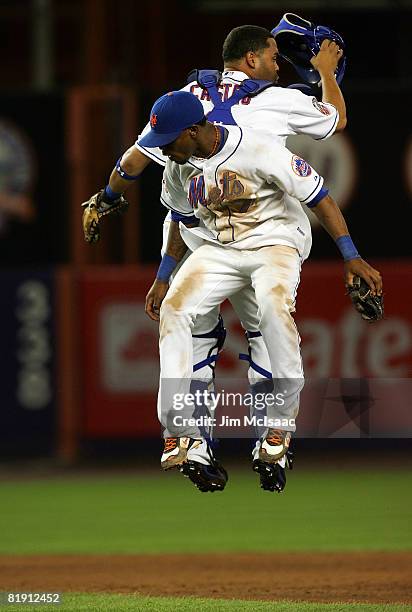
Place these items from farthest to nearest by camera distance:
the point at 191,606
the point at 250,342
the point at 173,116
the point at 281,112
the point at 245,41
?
the point at 191,606, the point at 250,342, the point at 245,41, the point at 281,112, the point at 173,116

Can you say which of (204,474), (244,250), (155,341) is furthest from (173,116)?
(155,341)

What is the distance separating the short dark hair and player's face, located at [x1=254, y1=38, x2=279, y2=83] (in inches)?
0.9

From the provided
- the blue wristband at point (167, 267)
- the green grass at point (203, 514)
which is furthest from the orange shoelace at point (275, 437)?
the green grass at point (203, 514)

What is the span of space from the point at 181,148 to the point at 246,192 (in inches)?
14.3

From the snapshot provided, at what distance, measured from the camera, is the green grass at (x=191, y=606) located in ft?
25.0

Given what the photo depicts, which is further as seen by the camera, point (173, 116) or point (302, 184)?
point (302, 184)

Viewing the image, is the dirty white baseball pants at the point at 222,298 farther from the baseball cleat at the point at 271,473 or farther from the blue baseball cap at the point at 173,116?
the blue baseball cap at the point at 173,116

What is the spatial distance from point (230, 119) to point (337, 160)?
8.51 m

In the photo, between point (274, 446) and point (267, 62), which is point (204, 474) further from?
point (267, 62)

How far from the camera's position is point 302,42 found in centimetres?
661

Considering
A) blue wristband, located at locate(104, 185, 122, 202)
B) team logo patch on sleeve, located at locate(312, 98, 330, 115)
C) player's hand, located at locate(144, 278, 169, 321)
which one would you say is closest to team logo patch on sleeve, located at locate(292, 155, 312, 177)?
team logo patch on sleeve, located at locate(312, 98, 330, 115)

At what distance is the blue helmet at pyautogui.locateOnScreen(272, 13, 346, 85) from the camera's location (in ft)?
21.5

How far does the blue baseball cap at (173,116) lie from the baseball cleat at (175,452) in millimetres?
1277

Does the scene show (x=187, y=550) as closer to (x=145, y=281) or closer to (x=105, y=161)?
(x=145, y=281)
